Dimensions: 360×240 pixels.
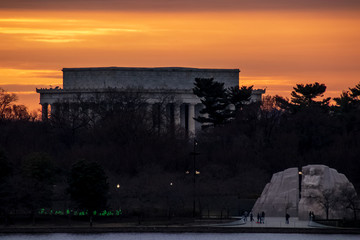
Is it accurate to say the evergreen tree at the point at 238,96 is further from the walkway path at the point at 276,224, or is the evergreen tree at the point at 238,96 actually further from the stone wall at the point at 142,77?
the walkway path at the point at 276,224

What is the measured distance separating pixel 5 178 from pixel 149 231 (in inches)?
529

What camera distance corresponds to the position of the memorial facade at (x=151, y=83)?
146 m

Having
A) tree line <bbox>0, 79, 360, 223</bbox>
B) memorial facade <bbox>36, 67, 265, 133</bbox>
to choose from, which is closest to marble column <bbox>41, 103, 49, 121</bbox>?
memorial facade <bbox>36, 67, 265, 133</bbox>

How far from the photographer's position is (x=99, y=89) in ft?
472

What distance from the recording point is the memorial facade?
14600 centimetres

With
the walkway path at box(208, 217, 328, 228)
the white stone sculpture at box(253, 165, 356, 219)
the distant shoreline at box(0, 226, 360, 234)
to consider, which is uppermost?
the white stone sculpture at box(253, 165, 356, 219)

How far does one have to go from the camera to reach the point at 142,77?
148 m

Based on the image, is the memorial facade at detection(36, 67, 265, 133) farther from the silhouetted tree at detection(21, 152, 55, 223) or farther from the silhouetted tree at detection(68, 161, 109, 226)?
the silhouetted tree at detection(68, 161, 109, 226)

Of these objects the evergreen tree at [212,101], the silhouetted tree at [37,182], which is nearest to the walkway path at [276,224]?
the silhouetted tree at [37,182]

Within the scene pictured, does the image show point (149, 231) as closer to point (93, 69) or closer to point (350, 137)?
point (350, 137)

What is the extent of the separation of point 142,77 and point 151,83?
3.93 feet

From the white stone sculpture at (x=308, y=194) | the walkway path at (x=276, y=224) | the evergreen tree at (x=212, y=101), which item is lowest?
the walkway path at (x=276, y=224)

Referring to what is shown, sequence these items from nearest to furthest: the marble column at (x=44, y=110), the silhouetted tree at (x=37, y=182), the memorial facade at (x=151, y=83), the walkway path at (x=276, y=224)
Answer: the walkway path at (x=276, y=224), the silhouetted tree at (x=37, y=182), the marble column at (x=44, y=110), the memorial facade at (x=151, y=83)

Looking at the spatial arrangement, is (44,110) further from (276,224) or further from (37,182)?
(276,224)
